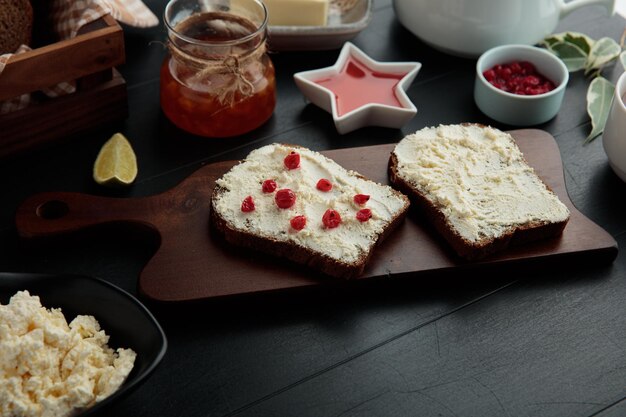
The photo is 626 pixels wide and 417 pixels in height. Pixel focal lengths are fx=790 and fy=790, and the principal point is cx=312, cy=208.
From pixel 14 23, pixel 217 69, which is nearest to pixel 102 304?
pixel 217 69

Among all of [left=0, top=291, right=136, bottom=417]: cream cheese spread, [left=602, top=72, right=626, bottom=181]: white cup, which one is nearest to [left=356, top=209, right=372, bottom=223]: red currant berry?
[left=0, top=291, right=136, bottom=417]: cream cheese spread

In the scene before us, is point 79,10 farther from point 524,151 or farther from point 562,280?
point 562,280

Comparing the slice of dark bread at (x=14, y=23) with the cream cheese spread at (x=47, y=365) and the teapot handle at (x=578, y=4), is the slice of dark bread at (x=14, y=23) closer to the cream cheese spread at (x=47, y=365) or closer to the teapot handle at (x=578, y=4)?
the cream cheese spread at (x=47, y=365)

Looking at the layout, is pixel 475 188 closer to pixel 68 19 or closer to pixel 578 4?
pixel 578 4

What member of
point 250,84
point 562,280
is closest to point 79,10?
point 250,84

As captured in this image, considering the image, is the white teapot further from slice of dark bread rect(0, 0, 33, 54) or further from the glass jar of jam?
slice of dark bread rect(0, 0, 33, 54)

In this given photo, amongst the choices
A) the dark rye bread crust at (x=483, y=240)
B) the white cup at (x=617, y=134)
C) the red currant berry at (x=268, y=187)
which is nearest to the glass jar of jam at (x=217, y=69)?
the red currant berry at (x=268, y=187)

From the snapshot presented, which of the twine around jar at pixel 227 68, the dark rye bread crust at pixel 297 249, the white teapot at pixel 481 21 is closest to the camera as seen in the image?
the dark rye bread crust at pixel 297 249
